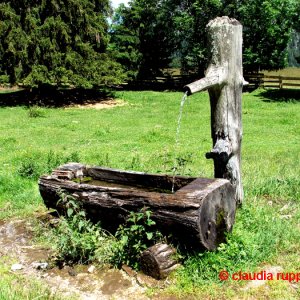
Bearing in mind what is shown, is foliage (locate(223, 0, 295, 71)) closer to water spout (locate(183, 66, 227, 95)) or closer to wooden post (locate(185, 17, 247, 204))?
wooden post (locate(185, 17, 247, 204))

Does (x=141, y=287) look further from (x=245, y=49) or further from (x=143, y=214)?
(x=245, y=49)

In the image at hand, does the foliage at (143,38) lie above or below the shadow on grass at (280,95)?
above

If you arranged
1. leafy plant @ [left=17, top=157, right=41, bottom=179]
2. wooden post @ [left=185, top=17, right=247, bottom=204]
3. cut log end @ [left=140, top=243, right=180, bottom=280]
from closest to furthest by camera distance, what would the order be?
cut log end @ [left=140, top=243, right=180, bottom=280]
wooden post @ [left=185, top=17, right=247, bottom=204]
leafy plant @ [left=17, top=157, right=41, bottom=179]

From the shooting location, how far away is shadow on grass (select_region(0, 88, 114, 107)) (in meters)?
25.1

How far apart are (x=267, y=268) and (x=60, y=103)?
73.0ft

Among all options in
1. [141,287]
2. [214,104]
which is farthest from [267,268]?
[214,104]

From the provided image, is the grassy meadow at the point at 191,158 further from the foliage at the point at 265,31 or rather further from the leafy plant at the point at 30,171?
the foliage at the point at 265,31

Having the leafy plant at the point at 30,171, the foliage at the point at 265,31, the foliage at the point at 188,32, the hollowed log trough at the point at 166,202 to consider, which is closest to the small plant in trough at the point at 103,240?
the hollowed log trough at the point at 166,202

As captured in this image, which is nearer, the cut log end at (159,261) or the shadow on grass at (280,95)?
the cut log end at (159,261)

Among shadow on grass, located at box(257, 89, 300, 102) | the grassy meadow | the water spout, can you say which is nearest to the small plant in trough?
the grassy meadow

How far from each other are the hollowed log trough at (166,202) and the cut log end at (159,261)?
8.4 inches

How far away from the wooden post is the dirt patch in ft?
6.14

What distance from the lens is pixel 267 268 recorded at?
4.69 meters

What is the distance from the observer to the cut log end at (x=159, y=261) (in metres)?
4.61
